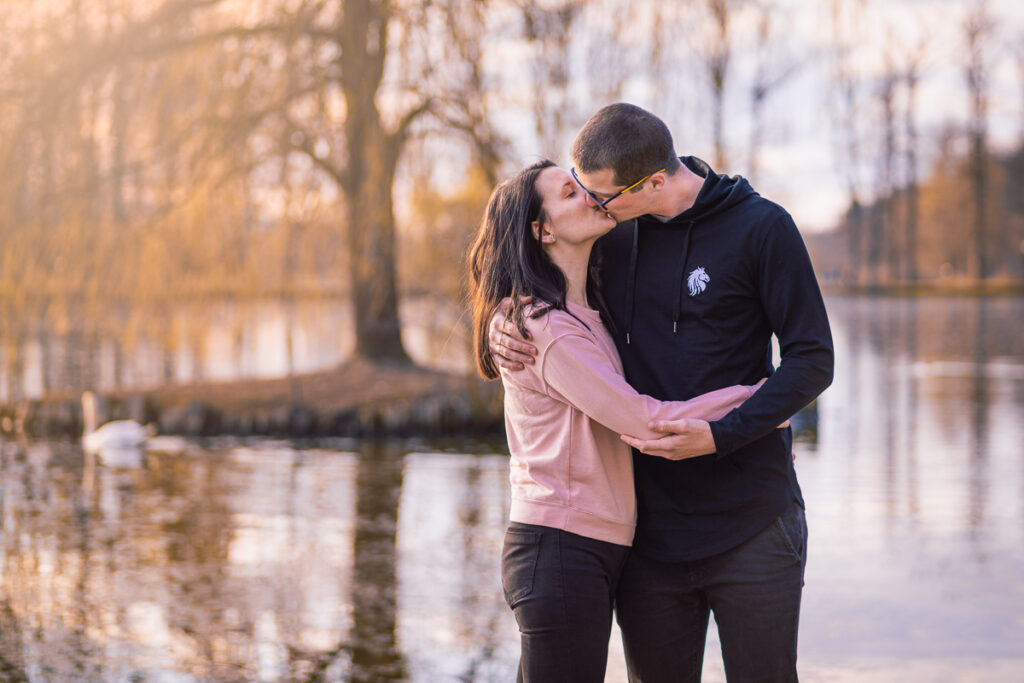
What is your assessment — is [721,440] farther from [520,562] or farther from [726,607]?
[520,562]

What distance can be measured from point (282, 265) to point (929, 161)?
169 ft

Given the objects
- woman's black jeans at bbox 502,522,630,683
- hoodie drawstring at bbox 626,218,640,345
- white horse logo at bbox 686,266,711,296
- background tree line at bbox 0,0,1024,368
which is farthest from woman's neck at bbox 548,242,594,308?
background tree line at bbox 0,0,1024,368

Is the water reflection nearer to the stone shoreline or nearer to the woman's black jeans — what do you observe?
the stone shoreline

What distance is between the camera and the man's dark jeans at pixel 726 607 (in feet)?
7.83

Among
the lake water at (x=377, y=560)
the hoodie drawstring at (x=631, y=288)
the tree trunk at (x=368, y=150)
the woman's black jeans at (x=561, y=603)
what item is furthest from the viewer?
the tree trunk at (x=368, y=150)

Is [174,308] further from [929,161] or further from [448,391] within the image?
[929,161]

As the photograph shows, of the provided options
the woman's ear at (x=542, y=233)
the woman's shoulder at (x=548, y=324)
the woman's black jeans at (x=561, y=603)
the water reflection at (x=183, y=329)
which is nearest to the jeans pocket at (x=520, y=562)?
the woman's black jeans at (x=561, y=603)

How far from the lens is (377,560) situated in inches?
236

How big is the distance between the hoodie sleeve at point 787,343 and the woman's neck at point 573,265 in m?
0.38

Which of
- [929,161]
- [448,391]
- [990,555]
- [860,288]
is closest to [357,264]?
[448,391]

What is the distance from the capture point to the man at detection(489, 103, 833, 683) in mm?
2371

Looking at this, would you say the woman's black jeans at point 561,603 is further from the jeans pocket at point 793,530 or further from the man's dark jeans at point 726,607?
the jeans pocket at point 793,530

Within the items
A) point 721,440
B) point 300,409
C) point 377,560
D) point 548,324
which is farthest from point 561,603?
point 300,409

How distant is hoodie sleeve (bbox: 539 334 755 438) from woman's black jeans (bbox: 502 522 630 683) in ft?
0.86
